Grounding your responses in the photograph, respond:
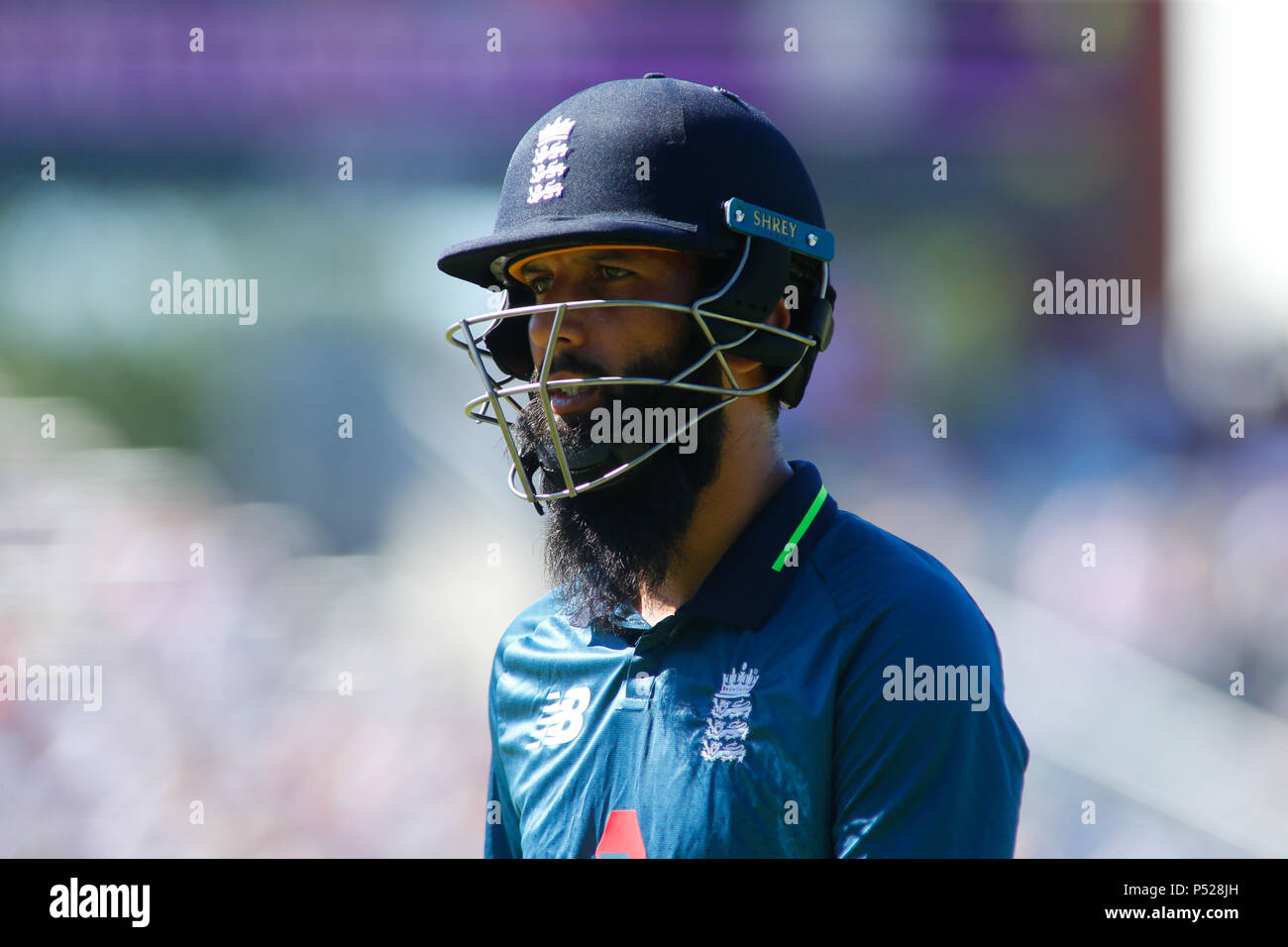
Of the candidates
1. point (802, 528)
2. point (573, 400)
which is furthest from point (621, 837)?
point (573, 400)

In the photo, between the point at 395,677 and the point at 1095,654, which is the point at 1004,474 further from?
the point at 395,677

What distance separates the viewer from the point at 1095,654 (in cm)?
452

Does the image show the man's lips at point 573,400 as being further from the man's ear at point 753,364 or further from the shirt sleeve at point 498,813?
the shirt sleeve at point 498,813

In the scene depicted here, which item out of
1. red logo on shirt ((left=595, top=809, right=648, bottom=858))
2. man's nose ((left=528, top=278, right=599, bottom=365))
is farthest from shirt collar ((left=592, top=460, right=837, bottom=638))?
man's nose ((left=528, top=278, right=599, bottom=365))

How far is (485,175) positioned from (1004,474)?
2410 mm

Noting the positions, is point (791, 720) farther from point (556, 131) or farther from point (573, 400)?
point (556, 131)

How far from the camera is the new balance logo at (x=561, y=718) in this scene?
77.5 inches

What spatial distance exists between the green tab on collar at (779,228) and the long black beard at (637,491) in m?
0.20

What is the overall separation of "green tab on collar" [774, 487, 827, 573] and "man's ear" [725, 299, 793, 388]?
0.24 metres

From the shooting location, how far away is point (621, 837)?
5.88ft

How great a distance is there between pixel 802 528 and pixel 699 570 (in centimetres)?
19

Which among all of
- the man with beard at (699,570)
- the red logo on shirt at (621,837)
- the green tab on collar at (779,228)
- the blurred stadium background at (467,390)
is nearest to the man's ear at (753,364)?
the man with beard at (699,570)

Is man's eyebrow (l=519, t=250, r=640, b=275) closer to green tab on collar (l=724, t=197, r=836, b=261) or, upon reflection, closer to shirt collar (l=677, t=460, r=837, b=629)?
green tab on collar (l=724, t=197, r=836, b=261)

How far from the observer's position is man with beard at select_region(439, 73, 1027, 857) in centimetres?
169
